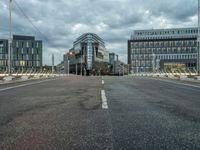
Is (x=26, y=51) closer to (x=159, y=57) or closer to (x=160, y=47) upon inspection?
(x=159, y=57)

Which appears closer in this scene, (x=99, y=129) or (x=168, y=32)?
(x=99, y=129)

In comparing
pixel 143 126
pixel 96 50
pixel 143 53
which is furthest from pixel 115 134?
pixel 143 53

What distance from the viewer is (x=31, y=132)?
2.88 meters

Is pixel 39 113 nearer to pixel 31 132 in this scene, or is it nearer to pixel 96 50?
pixel 31 132

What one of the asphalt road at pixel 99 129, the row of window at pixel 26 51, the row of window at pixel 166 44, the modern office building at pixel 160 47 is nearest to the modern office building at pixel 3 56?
the row of window at pixel 26 51

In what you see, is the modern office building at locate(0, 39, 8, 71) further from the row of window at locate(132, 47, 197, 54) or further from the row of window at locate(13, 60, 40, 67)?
the row of window at locate(132, 47, 197, 54)

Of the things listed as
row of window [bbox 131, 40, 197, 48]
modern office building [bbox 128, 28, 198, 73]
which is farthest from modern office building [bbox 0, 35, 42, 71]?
row of window [bbox 131, 40, 197, 48]

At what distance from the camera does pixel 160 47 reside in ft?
419

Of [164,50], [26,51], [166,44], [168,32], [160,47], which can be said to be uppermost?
[168,32]

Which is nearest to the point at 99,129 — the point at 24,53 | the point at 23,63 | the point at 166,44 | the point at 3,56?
the point at 23,63

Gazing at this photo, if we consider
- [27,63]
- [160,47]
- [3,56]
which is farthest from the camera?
[160,47]

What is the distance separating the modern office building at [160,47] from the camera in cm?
12425

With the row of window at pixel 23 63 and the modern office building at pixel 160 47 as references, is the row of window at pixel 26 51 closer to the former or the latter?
the row of window at pixel 23 63

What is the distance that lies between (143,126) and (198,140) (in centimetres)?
86
